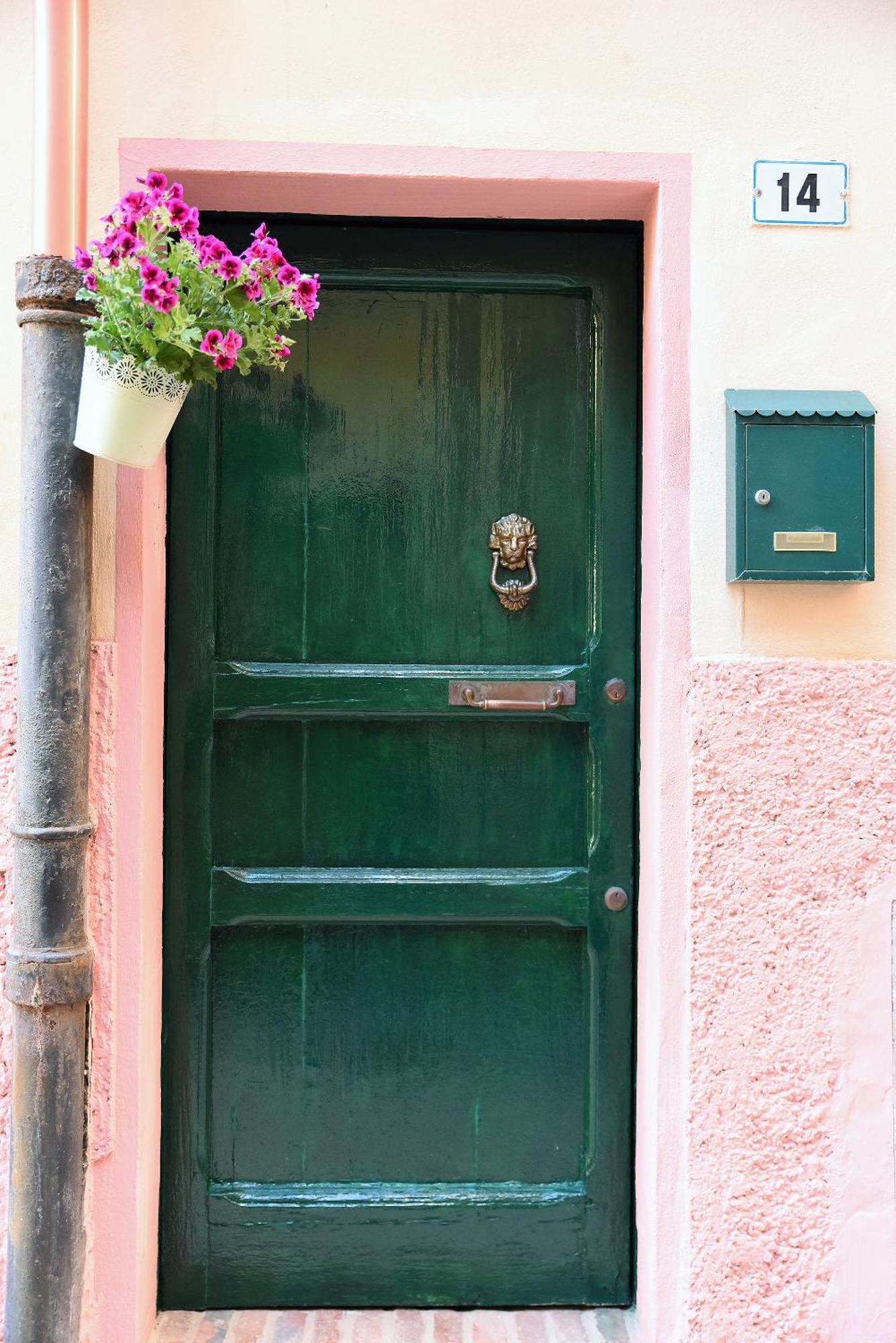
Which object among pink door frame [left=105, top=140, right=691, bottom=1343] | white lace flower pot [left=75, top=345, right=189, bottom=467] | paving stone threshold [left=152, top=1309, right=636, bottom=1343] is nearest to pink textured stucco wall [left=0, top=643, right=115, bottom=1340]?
pink door frame [left=105, top=140, right=691, bottom=1343]

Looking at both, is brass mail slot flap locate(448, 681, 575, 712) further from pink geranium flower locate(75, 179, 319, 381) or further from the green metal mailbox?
pink geranium flower locate(75, 179, 319, 381)

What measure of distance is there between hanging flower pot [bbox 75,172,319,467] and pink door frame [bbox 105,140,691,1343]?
29 cm

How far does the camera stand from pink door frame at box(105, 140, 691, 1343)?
7.13 feet

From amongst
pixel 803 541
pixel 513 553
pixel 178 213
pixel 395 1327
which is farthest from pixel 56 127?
pixel 395 1327

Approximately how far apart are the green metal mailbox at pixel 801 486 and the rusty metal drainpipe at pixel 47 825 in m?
1.31

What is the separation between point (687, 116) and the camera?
220 cm

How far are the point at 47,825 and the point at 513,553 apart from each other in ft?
3.74

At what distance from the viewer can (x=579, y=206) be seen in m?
2.31

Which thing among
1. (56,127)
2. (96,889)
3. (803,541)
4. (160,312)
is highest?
(56,127)

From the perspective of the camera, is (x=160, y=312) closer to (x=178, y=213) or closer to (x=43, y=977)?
(x=178, y=213)

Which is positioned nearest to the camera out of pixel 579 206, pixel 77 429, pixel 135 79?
pixel 77 429

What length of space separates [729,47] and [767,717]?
1392mm

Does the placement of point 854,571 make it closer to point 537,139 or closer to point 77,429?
point 537,139

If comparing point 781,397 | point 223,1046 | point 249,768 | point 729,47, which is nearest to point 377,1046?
point 223,1046
